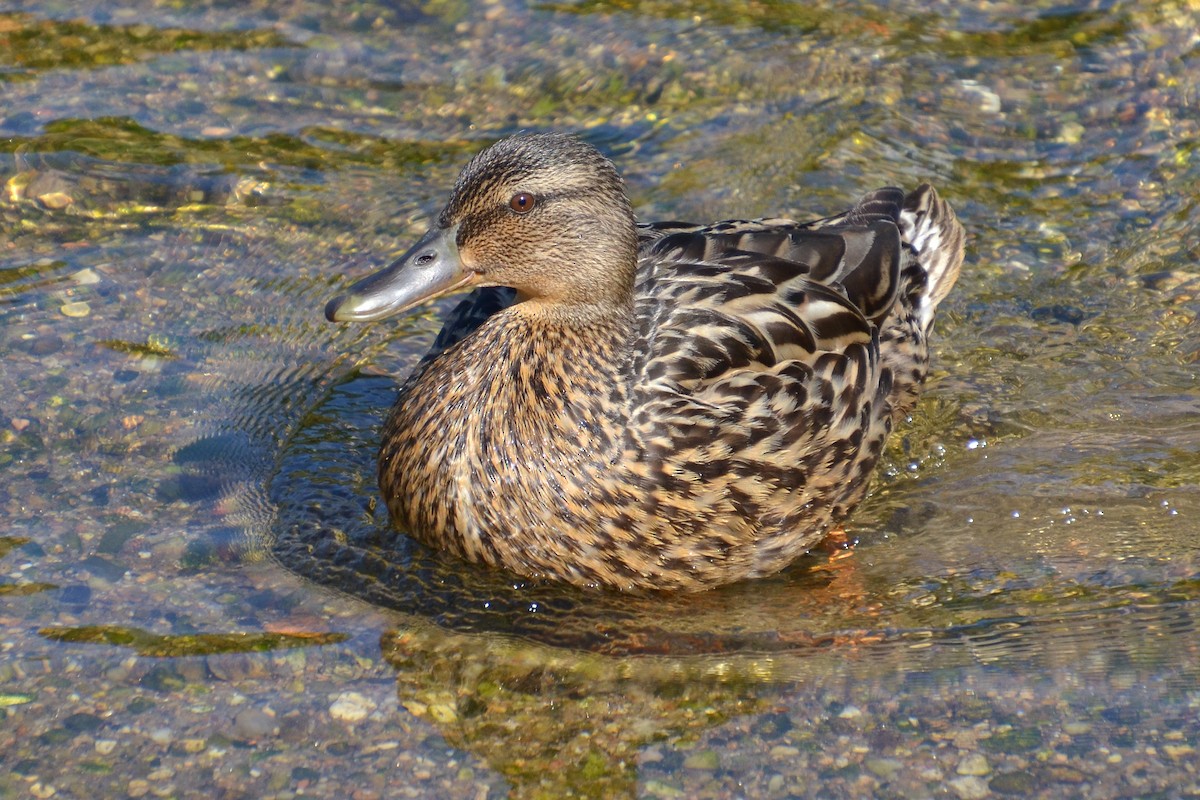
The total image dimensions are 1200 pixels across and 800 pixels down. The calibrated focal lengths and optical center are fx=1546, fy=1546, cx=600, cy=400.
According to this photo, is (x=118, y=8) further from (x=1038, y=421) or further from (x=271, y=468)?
(x=1038, y=421)

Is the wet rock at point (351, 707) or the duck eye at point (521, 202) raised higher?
the duck eye at point (521, 202)

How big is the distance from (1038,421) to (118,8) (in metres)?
6.13

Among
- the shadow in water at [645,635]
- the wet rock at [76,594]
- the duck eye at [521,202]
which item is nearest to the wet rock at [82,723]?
the wet rock at [76,594]

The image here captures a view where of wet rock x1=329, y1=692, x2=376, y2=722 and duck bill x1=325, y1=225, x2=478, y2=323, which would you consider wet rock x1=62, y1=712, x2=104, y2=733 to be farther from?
duck bill x1=325, y1=225, x2=478, y2=323

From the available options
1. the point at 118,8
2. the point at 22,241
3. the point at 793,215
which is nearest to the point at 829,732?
the point at 793,215

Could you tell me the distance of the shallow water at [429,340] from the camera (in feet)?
16.9

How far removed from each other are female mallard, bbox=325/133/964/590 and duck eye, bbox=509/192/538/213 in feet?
0.04

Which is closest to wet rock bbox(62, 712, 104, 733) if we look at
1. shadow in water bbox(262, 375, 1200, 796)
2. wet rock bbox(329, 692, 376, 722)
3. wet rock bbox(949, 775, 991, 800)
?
wet rock bbox(329, 692, 376, 722)

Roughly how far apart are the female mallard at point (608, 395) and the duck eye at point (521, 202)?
0.5 inches

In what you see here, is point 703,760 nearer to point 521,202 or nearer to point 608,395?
point 608,395

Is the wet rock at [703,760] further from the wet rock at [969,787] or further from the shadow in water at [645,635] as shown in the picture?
the wet rock at [969,787]

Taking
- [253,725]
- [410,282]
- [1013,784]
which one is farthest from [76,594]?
[1013,784]

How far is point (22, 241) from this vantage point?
7871 mm

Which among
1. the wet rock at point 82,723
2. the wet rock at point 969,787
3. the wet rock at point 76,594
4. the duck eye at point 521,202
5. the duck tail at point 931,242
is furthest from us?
the duck tail at point 931,242
